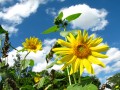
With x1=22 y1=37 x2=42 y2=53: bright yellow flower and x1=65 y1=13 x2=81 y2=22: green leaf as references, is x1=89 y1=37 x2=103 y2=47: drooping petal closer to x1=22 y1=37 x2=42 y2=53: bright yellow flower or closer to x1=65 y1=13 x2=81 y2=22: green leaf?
x1=65 y1=13 x2=81 y2=22: green leaf

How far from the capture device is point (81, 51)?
12.3 ft

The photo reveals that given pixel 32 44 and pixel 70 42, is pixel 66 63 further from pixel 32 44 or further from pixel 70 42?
pixel 32 44

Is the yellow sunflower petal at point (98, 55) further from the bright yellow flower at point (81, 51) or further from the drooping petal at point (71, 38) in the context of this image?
the drooping petal at point (71, 38)

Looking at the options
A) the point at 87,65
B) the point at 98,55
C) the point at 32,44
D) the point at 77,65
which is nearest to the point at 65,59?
the point at 77,65

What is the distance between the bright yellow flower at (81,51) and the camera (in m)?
3.49

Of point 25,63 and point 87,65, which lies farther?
point 25,63

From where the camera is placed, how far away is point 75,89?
3100 millimetres

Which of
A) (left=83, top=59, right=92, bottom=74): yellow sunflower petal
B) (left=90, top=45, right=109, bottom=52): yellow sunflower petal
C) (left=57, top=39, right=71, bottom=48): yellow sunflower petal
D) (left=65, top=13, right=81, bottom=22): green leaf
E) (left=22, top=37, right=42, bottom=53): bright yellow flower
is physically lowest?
(left=83, top=59, right=92, bottom=74): yellow sunflower petal

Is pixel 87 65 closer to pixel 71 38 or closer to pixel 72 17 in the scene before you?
pixel 71 38

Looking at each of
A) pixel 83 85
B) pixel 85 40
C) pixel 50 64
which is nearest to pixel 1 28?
pixel 50 64

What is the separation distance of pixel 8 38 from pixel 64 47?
28.6 inches

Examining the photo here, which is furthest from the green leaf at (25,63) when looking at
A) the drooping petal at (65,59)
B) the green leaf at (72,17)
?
the drooping petal at (65,59)

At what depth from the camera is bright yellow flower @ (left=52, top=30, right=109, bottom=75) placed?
3491 millimetres

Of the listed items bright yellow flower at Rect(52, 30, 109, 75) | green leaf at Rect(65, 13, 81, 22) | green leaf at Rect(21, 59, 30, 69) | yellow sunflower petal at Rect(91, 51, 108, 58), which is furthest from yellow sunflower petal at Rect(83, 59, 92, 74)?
green leaf at Rect(21, 59, 30, 69)
